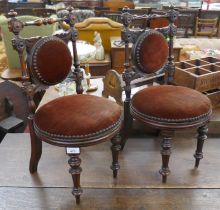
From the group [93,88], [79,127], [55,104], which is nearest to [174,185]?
[79,127]

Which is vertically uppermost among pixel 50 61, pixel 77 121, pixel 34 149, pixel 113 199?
pixel 50 61

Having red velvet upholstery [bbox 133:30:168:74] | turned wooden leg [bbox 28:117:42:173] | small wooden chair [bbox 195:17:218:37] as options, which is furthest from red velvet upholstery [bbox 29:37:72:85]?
small wooden chair [bbox 195:17:218:37]

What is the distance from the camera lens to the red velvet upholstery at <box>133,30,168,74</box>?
143 cm

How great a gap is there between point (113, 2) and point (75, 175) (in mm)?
6857

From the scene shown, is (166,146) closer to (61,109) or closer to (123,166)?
(123,166)

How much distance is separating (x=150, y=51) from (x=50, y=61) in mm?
551

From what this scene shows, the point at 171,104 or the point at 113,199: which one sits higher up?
the point at 171,104

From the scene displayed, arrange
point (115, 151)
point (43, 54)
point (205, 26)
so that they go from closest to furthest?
point (43, 54) < point (115, 151) < point (205, 26)

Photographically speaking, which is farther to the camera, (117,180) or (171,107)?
(117,180)

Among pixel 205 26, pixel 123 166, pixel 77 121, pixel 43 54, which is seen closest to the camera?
pixel 77 121

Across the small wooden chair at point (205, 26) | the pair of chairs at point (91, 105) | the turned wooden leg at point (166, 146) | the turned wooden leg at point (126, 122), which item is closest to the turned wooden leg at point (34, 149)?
the pair of chairs at point (91, 105)

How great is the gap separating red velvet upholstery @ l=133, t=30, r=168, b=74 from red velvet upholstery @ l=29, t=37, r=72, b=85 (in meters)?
0.38

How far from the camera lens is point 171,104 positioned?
50.8 inches

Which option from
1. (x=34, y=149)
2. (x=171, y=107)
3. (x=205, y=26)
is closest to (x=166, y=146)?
(x=171, y=107)
